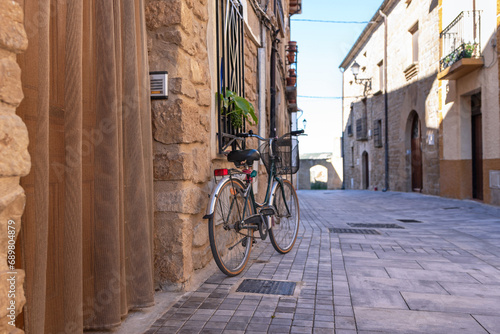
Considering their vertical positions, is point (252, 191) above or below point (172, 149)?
below

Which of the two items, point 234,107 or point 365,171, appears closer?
point 234,107

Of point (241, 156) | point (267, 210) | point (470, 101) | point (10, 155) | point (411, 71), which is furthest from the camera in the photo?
point (411, 71)

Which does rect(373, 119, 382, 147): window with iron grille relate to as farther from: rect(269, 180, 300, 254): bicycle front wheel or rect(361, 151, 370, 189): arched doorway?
rect(269, 180, 300, 254): bicycle front wheel

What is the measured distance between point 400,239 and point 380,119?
1484cm

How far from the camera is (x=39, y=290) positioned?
1487mm

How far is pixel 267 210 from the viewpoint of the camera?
3.77m

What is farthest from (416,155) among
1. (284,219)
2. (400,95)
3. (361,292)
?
(361,292)

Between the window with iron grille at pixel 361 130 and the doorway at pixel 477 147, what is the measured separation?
33.2 feet

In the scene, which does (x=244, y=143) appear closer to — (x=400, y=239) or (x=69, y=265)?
(x=400, y=239)

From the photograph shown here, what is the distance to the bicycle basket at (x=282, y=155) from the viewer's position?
3.99 m

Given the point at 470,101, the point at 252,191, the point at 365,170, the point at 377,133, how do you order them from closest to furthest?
the point at 252,191 → the point at 470,101 → the point at 377,133 → the point at 365,170

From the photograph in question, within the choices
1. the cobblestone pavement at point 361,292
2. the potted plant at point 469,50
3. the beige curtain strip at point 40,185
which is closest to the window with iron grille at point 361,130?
the potted plant at point 469,50

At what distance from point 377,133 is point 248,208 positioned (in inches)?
661

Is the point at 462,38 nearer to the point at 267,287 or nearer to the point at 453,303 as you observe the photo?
the point at 453,303
